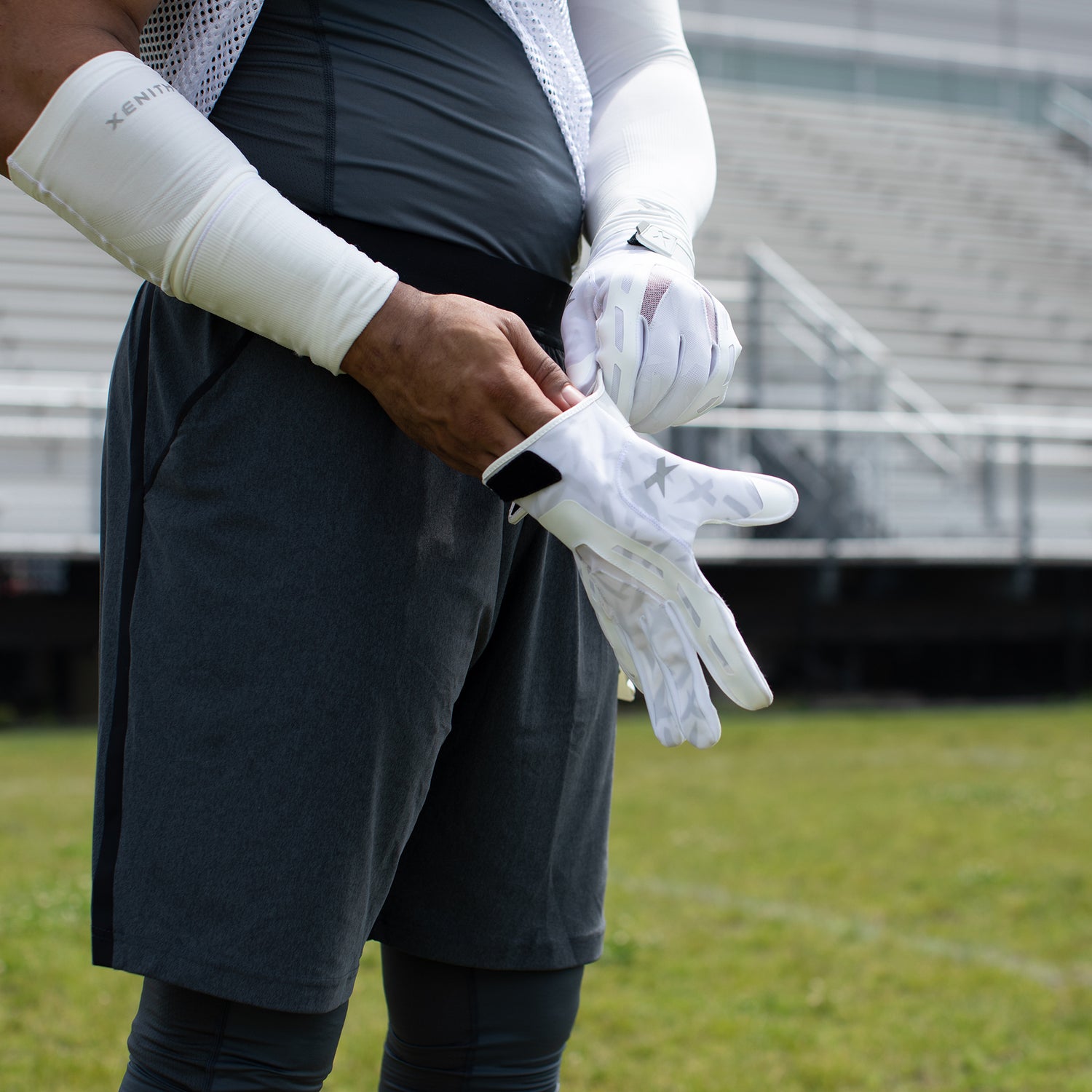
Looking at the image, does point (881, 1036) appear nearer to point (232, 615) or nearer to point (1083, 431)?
point (232, 615)

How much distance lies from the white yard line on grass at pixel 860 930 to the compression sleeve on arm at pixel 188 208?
7.49ft

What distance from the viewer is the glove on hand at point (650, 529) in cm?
77

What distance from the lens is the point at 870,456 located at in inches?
277

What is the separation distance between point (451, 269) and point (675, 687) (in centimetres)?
33

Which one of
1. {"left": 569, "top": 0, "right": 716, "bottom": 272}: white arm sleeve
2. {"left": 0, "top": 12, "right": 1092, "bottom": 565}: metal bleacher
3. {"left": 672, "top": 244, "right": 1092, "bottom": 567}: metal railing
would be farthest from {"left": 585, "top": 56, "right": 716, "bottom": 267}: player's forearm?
{"left": 672, "top": 244, "right": 1092, "bottom": 567}: metal railing

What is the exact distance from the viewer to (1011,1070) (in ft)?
6.80

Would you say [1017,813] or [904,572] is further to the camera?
[904,572]

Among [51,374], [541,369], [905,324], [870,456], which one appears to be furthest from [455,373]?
[905,324]

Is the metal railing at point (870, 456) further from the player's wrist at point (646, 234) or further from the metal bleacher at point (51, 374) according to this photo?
the player's wrist at point (646, 234)

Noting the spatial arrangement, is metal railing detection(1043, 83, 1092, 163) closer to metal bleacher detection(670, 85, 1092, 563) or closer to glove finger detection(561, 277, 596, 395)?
metal bleacher detection(670, 85, 1092, 563)

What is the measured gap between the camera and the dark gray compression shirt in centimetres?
84

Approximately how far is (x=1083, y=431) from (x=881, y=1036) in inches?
253

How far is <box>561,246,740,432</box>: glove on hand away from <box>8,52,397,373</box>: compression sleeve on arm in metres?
0.16

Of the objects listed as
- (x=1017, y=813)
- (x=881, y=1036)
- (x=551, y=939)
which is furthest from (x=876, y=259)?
(x=551, y=939)
